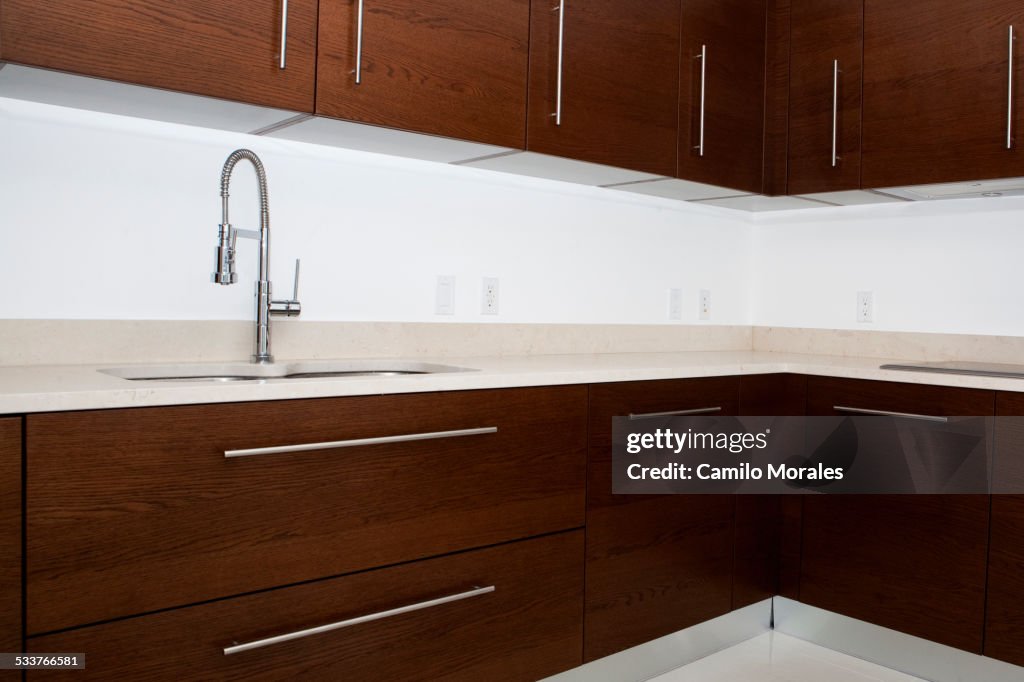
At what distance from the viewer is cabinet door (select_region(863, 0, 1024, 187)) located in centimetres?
214

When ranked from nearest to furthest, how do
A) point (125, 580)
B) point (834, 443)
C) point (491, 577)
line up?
point (125, 580) → point (491, 577) → point (834, 443)

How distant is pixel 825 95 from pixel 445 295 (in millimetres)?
1286

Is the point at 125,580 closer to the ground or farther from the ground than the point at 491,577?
farther from the ground

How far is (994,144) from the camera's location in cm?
215

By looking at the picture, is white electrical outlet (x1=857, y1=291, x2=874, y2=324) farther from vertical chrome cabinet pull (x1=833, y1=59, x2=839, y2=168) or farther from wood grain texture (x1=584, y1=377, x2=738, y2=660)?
wood grain texture (x1=584, y1=377, x2=738, y2=660)

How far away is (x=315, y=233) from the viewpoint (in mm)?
2041

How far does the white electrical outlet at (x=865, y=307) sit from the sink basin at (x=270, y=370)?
150 centimetres

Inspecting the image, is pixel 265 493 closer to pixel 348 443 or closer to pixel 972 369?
pixel 348 443

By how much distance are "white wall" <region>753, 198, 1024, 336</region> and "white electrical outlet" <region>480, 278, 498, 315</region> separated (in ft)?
3.83

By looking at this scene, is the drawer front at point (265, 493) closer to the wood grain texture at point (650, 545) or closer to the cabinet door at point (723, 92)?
the wood grain texture at point (650, 545)

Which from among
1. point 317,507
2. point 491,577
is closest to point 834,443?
point 491,577

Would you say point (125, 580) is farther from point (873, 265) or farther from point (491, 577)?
point (873, 265)

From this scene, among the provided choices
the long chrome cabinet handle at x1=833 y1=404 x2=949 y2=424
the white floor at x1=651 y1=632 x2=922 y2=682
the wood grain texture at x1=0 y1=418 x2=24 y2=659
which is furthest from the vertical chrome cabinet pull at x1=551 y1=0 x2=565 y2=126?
the white floor at x1=651 y1=632 x2=922 y2=682

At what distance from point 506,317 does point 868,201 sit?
124cm
